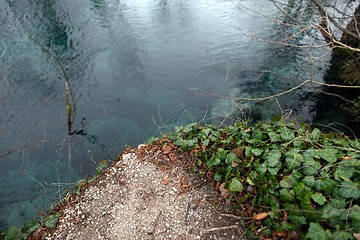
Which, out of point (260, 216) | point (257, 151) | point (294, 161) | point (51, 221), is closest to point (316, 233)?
point (260, 216)

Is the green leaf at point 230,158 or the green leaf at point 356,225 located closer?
the green leaf at point 356,225

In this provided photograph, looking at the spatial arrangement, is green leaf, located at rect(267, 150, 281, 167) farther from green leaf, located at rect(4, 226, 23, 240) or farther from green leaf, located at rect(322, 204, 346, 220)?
green leaf, located at rect(4, 226, 23, 240)

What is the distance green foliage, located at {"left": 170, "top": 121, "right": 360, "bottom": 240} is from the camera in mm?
2697

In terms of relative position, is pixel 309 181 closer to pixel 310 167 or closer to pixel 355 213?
pixel 310 167

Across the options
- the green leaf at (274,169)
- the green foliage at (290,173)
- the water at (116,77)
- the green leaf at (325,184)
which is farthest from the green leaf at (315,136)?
the water at (116,77)

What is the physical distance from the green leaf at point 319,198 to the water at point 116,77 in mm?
2950

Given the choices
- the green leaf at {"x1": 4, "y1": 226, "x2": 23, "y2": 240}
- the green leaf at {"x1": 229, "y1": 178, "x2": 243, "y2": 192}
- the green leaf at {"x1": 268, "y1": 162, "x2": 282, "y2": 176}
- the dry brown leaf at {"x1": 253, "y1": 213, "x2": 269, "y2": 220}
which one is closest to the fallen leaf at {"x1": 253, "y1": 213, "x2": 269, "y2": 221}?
the dry brown leaf at {"x1": 253, "y1": 213, "x2": 269, "y2": 220}

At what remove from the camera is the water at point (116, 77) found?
700cm

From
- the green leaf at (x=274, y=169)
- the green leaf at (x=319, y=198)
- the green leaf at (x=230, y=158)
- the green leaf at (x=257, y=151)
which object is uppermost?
the green leaf at (x=319, y=198)

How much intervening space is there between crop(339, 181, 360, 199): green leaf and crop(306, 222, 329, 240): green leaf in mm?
437

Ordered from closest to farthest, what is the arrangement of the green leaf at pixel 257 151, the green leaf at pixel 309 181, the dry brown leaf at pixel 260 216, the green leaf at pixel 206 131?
the green leaf at pixel 309 181, the dry brown leaf at pixel 260 216, the green leaf at pixel 257 151, the green leaf at pixel 206 131

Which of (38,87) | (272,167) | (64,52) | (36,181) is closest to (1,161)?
(36,181)

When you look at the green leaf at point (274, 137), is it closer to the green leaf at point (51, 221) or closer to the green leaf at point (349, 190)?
the green leaf at point (349, 190)

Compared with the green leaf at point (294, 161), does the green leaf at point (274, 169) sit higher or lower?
lower
